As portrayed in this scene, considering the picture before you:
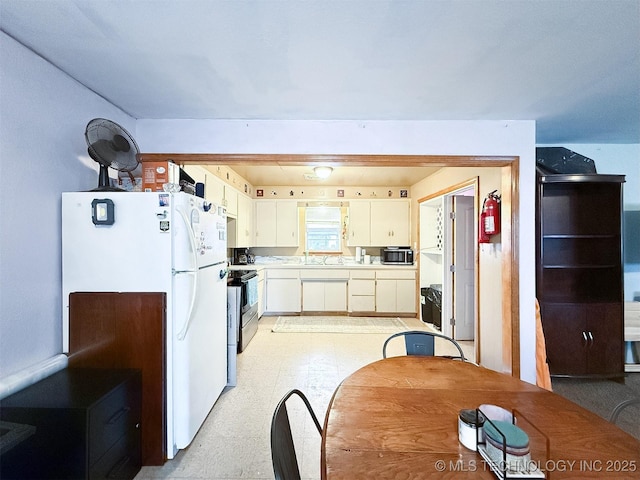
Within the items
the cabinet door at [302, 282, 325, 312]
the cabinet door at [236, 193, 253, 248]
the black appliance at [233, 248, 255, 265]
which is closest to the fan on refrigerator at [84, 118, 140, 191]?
the cabinet door at [236, 193, 253, 248]

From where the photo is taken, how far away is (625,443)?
2.91 ft

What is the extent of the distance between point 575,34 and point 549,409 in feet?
5.58

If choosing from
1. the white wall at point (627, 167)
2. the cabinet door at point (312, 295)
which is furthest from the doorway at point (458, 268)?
the cabinet door at point (312, 295)

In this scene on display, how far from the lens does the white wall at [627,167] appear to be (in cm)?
294

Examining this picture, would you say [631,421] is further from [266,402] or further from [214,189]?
[214,189]

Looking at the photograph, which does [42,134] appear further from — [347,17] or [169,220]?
[347,17]

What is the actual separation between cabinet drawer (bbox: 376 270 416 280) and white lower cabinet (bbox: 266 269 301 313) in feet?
4.73

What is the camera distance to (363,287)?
484 cm

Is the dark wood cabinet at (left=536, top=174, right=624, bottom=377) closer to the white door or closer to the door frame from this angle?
→ the door frame

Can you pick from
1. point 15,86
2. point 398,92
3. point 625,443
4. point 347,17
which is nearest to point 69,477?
point 15,86

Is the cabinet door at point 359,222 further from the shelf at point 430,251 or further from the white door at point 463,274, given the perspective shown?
the white door at point 463,274

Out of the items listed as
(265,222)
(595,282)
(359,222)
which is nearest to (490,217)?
(595,282)

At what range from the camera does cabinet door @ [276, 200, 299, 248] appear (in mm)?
5168

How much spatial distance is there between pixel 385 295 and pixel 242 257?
2638mm
